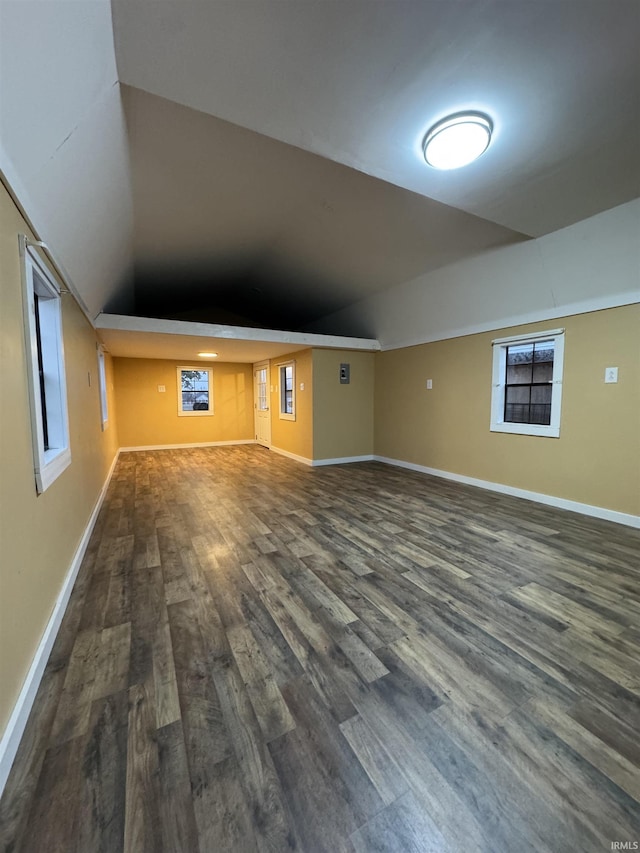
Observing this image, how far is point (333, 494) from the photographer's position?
4.28 meters

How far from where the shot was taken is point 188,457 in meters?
6.72

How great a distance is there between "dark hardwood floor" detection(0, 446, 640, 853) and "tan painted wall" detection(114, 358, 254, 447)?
5.04 meters

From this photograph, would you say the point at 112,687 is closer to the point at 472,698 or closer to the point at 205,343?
the point at 472,698

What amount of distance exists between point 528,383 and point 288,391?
4.09 m

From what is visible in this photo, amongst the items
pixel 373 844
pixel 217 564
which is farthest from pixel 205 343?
pixel 373 844

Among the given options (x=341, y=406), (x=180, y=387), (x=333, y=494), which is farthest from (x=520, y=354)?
(x=180, y=387)

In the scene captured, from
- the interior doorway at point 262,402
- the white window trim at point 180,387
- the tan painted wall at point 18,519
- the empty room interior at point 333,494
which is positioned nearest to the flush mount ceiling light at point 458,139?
the empty room interior at point 333,494

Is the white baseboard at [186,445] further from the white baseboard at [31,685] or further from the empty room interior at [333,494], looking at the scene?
the white baseboard at [31,685]

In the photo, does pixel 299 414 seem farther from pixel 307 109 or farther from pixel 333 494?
pixel 307 109

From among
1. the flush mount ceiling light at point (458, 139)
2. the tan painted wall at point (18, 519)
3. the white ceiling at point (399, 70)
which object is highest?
the white ceiling at point (399, 70)

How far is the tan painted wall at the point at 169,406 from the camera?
720 cm

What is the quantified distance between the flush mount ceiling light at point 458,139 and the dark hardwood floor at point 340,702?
2.60 metres

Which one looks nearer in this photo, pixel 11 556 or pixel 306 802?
pixel 306 802

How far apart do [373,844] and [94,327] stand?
4.84 metres
